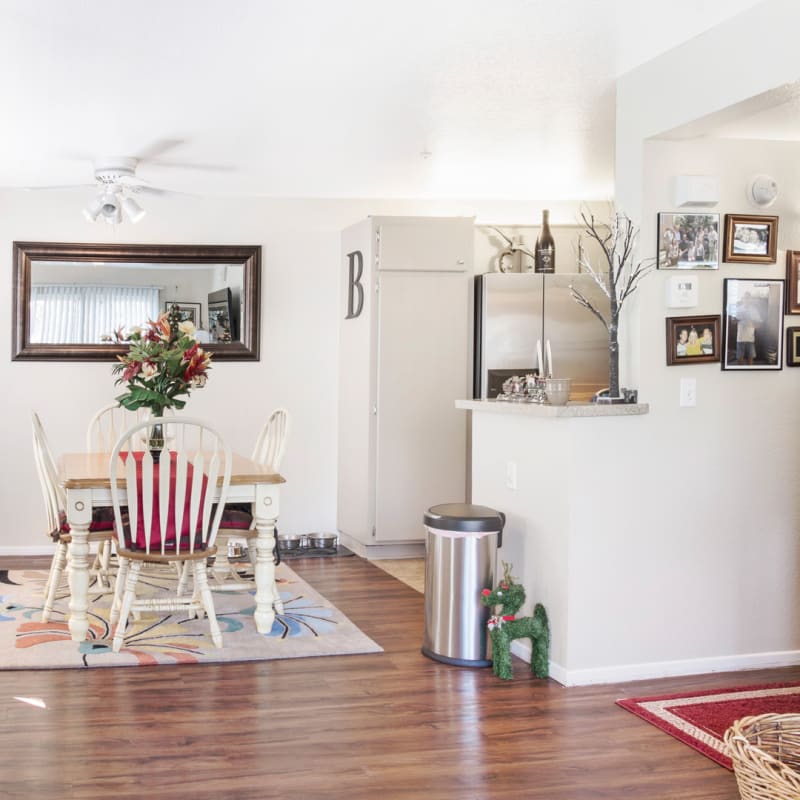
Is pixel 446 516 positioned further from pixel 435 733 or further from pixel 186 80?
pixel 186 80

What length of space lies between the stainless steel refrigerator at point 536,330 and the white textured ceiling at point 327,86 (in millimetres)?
640

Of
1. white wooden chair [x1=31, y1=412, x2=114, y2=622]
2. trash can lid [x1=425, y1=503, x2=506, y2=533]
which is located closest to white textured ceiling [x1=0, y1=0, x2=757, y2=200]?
white wooden chair [x1=31, y1=412, x2=114, y2=622]

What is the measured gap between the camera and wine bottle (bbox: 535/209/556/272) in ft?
21.6

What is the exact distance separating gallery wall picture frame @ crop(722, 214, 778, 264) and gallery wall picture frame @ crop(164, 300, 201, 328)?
3790mm

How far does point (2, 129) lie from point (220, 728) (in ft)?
10.5

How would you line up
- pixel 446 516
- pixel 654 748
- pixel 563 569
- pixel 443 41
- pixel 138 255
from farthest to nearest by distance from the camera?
pixel 138 255 < pixel 446 516 < pixel 563 569 < pixel 443 41 < pixel 654 748

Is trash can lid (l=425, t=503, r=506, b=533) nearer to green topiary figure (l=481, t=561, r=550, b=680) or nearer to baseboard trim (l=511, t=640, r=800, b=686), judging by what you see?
green topiary figure (l=481, t=561, r=550, b=680)

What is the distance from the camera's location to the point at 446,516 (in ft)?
13.3

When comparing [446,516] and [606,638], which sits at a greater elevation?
[446,516]

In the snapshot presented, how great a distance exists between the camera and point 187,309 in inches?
265

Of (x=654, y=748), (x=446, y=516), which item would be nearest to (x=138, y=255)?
(x=446, y=516)

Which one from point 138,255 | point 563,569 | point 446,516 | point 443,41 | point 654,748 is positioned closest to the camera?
point 654,748

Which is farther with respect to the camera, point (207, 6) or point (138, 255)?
point (138, 255)

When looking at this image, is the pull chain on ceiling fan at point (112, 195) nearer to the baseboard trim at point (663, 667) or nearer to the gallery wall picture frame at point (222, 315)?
the gallery wall picture frame at point (222, 315)
